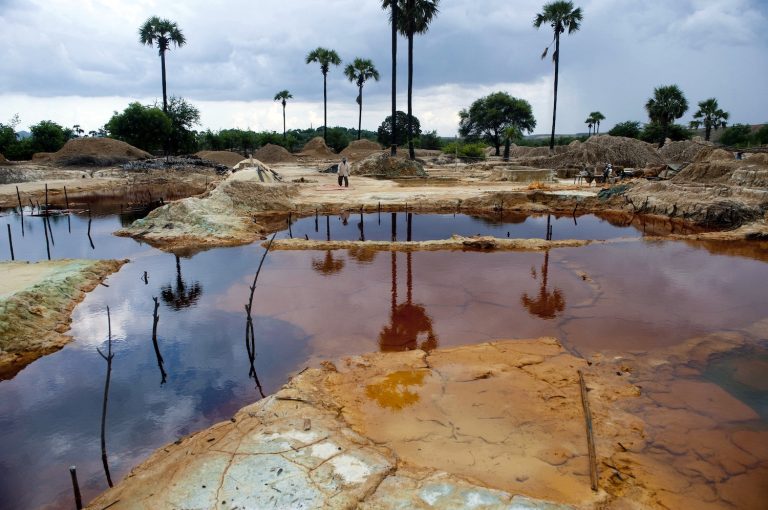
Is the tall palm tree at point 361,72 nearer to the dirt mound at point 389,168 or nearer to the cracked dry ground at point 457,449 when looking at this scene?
the dirt mound at point 389,168

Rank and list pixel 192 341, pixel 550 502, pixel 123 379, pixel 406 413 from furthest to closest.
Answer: pixel 192 341 < pixel 123 379 < pixel 406 413 < pixel 550 502

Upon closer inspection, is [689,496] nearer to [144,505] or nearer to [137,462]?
[144,505]

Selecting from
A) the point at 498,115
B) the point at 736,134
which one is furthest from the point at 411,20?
the point at 736,134

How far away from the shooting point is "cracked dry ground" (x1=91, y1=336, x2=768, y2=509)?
420cm

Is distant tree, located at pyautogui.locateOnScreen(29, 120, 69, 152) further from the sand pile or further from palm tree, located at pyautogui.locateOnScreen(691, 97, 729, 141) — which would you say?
palm tree, located at pyautogui.locateOnScreen(691, 97, 729, 141)

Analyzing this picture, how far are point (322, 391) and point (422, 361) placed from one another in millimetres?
1592

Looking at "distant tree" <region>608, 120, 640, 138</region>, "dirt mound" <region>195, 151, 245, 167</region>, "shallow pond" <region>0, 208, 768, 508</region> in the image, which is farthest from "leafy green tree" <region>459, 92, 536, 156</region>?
"shallow pond" <region>0, 208, 768, 508</region>

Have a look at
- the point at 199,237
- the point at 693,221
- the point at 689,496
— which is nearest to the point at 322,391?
the point at 689,496

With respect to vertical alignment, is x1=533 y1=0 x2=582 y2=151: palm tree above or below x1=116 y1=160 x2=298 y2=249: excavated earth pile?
above

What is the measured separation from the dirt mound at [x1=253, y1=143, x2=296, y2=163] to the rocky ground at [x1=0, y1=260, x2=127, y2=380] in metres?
39.0

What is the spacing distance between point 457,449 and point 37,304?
25.8ft

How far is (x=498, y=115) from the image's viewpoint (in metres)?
48.5

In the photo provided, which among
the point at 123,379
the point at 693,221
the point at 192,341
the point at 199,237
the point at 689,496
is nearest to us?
the point at 689,496

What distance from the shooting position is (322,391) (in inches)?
240
